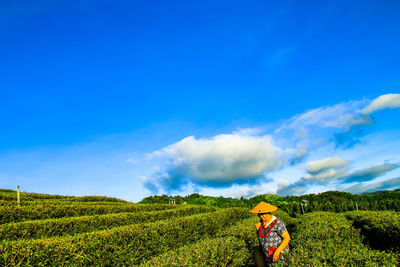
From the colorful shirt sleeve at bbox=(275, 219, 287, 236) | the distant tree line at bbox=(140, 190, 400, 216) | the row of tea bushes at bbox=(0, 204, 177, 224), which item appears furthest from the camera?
the distant tree line at bbox=(140, 190, 400, 216)

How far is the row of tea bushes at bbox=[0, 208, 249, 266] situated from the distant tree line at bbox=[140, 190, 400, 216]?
1279 cm

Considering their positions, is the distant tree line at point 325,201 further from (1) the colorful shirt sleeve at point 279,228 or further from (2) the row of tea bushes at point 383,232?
A: (1) the colorful shirt sleeve at point 279,228

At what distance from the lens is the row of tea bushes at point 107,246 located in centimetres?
553

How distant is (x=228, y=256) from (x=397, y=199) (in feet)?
62.8

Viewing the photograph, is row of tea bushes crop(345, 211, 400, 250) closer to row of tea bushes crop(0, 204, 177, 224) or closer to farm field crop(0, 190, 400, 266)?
farm field crop(0, 190, 400, 266)

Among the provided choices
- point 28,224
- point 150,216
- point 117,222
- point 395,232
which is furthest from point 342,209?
point 28,224

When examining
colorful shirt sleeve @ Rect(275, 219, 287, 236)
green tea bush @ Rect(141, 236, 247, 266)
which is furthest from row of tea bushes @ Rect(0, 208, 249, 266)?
colorful shirt sleeve @ Rect(275, 219, 287, 236)

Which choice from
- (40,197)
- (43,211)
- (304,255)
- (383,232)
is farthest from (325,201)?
(40,197)

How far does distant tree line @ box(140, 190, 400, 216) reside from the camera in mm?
19484

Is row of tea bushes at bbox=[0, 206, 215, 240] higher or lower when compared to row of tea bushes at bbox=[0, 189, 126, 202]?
lower

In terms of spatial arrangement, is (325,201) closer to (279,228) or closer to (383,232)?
(383,232)

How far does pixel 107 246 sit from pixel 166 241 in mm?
2486

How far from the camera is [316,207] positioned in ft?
66.8

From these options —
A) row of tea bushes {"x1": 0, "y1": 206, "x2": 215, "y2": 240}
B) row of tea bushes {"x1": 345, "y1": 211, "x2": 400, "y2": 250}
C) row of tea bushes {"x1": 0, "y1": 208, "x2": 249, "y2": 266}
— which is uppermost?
row of tea bushes {"x1": 0, "y1": 206, "x2": 215, "y2": 240}
